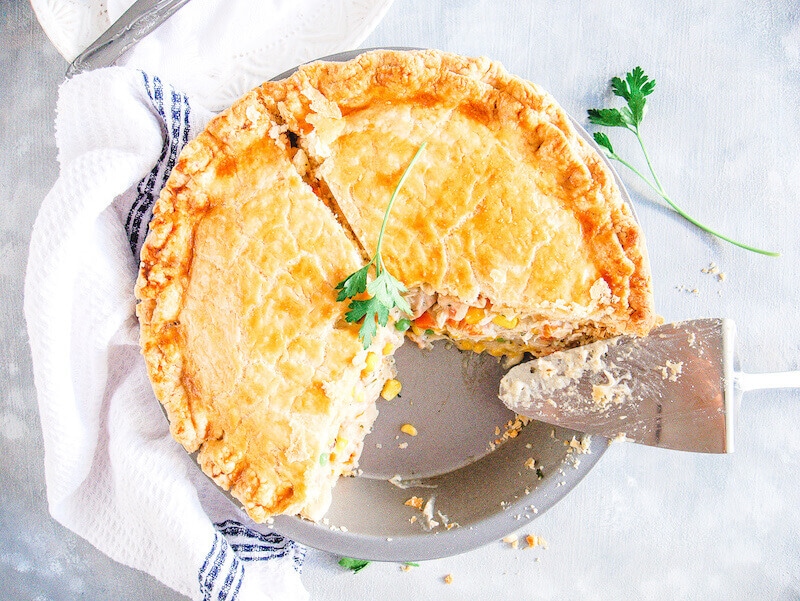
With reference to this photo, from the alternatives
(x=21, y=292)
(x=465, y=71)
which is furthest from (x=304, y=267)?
(x=21, y=292)

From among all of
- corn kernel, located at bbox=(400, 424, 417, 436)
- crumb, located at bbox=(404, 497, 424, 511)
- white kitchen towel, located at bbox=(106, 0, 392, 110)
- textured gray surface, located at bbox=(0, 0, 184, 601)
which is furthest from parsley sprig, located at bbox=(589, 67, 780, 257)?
textured gray surface, located at bbox=(0, 0, 184, 601)

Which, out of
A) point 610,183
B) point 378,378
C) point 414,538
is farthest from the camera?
point 378,378

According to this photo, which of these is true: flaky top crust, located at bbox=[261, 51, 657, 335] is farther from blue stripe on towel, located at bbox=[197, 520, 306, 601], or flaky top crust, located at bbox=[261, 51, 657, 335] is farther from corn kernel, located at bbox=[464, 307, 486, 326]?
blue stripe on towel, located at bbox=[197, 520, 306, 601]

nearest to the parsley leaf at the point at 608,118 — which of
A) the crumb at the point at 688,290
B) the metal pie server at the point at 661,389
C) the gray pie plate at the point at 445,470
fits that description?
the gray pie plate at the point at 445,470

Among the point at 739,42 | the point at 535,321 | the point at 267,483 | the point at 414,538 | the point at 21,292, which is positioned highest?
the point at 739,42

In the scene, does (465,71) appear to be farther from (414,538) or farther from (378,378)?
(414,538)

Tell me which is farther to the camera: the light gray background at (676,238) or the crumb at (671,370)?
the light gray background at (676,238)

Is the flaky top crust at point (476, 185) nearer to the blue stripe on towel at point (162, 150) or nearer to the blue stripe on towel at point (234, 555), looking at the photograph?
the blue stripe on towel at point (162, 150)
